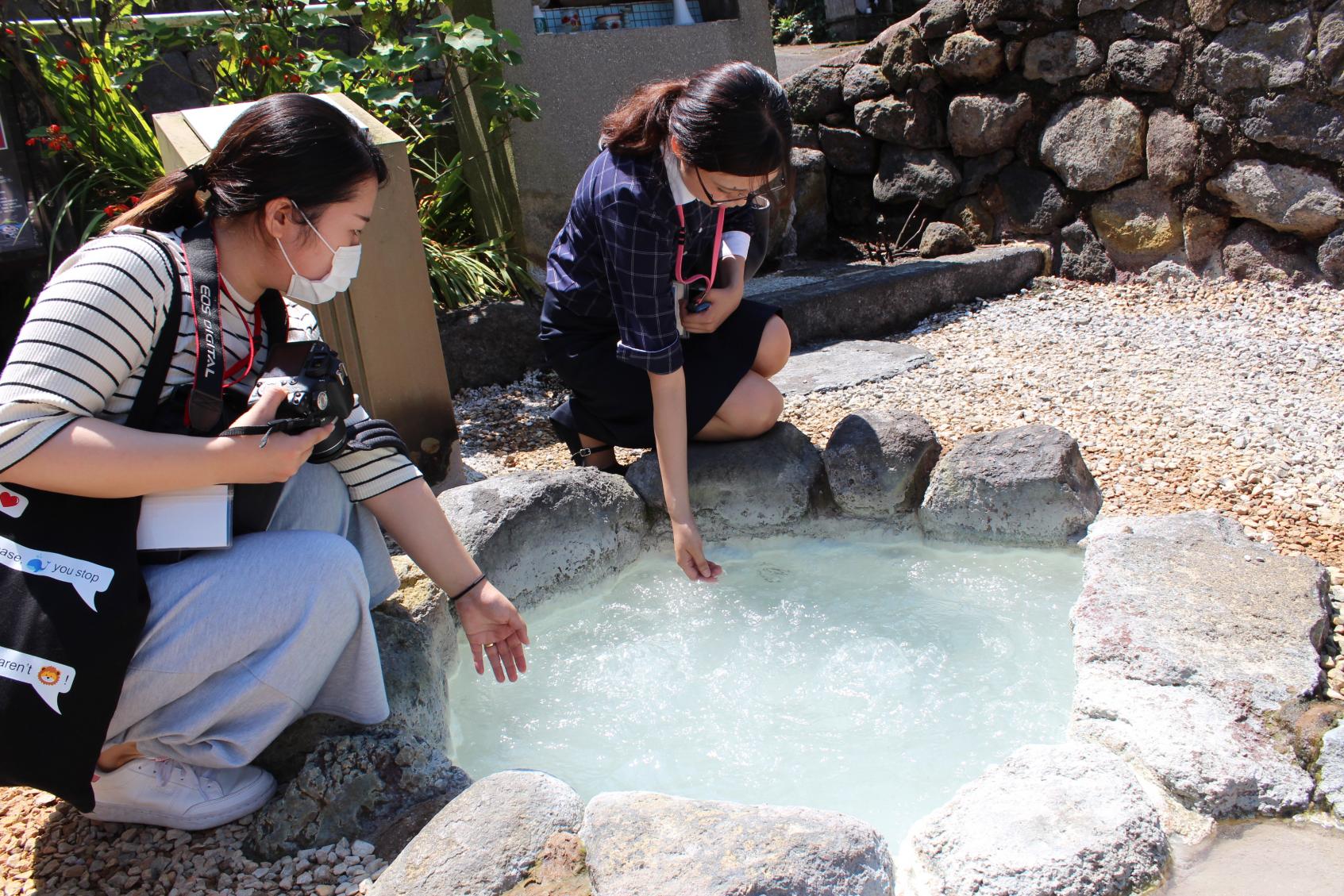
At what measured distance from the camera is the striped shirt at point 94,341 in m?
1.31

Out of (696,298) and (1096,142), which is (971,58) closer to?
(1096,142)

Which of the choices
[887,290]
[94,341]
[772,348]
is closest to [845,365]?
[887,290]

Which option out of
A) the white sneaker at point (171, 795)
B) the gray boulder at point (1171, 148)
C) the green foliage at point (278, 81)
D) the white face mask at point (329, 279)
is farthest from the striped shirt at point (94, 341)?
the gray boulder at point (1171, 148)

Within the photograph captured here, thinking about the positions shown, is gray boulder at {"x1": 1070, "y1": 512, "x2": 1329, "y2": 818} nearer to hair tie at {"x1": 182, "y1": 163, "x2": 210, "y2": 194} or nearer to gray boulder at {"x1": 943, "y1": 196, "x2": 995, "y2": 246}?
hair tie at {"x1": 182, "y1": 163, "x2": 210, "y2": 194}

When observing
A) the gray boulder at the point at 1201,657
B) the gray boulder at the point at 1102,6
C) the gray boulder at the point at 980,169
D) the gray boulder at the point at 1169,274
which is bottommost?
the gray boulder at the point at 1201,657

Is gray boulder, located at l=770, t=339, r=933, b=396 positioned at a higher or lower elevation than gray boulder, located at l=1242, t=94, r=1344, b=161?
lower

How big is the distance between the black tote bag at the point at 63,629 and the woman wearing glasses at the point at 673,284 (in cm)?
103

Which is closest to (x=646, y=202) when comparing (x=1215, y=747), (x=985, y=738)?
(x=985, y=738)

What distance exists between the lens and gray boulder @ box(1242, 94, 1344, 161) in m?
3.76

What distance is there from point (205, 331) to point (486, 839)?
2.61ft

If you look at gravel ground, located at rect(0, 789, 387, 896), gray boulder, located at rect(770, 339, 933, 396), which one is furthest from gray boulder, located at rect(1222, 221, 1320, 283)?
gravel ground, located at rect(0, 789, 387, 896)

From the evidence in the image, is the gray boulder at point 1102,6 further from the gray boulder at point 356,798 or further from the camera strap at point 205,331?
the gray boulder at point 356,798

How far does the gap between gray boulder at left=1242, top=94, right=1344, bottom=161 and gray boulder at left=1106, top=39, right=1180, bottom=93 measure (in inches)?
14.1

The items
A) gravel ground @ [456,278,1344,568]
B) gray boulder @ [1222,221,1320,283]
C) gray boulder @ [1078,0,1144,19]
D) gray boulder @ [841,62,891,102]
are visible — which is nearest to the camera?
gravel ground @ [456,278,1344,568]
